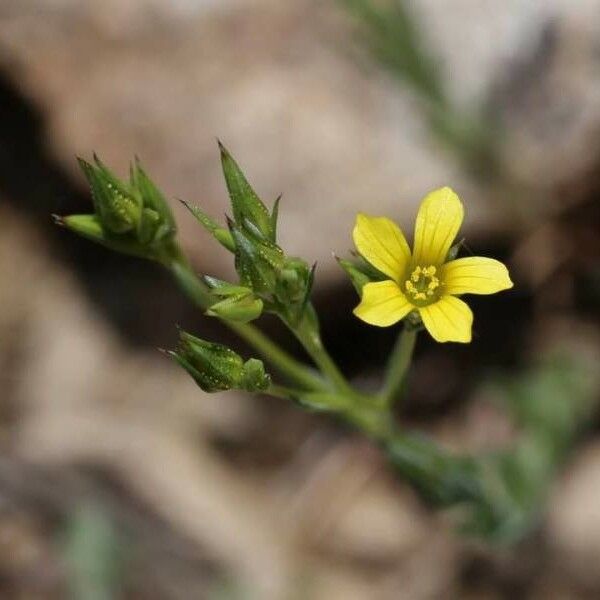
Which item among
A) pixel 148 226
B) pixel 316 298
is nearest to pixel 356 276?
pixel 148 226

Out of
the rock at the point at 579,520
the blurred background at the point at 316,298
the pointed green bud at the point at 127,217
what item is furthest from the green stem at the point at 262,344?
the rock at the point at 579,520

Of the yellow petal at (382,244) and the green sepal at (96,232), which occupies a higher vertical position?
the yellow petal at (382,244)

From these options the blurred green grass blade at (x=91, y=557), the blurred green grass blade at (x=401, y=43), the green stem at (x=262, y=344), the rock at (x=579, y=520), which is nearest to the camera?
the green stem at (x=262, y=344)

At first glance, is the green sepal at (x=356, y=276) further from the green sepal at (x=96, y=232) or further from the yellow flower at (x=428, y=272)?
the green sepal at (x=96, y=232)

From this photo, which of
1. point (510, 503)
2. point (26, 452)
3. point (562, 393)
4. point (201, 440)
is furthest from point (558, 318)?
point (26, 452)

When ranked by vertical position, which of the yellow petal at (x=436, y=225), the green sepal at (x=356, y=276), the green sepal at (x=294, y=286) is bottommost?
the green sepal at (x=294, y=286)

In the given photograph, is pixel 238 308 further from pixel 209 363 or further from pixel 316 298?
pixel 316 298

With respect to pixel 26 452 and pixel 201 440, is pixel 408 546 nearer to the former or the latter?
pixel 201 440
